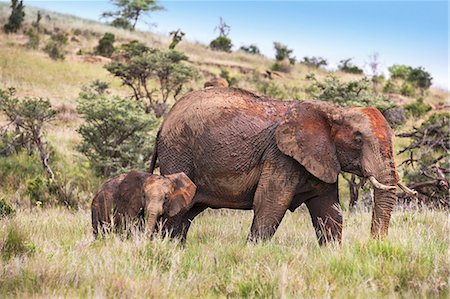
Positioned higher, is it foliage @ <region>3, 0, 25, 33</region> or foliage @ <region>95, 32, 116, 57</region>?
foliage @ <region>3, 0, 25, 33</region>

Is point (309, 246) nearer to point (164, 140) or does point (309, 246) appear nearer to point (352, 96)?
point (164, 140)

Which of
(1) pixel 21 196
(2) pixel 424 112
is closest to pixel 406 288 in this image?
(1) pixel 21 196

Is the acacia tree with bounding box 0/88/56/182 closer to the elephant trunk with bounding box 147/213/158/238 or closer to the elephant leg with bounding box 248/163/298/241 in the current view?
the elephant trunk with bounding box 147/213/158/238

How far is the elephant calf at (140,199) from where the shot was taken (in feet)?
22.4

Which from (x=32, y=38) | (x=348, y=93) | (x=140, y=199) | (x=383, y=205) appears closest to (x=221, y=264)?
(x=140, y=199)

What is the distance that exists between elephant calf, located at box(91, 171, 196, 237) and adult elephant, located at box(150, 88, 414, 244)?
15.8 inches

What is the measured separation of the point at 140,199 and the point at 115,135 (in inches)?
414

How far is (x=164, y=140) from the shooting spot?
7.87 meters

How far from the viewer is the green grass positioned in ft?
Answer: 15.4

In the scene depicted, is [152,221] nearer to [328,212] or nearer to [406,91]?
[328,212]

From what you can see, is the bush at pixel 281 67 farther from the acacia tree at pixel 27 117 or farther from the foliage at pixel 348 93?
the acacia tree at pixel 27 117

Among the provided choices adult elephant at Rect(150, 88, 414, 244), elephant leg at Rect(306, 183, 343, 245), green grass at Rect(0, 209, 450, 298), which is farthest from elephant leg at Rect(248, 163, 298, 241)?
elephant leg at Rect(306, 183, 343, 245)

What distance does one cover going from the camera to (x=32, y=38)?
126 feet

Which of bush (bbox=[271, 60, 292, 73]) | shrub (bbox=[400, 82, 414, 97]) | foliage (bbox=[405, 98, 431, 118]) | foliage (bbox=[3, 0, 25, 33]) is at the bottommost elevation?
foliage (bbox=[405, 98, 431, 118])
